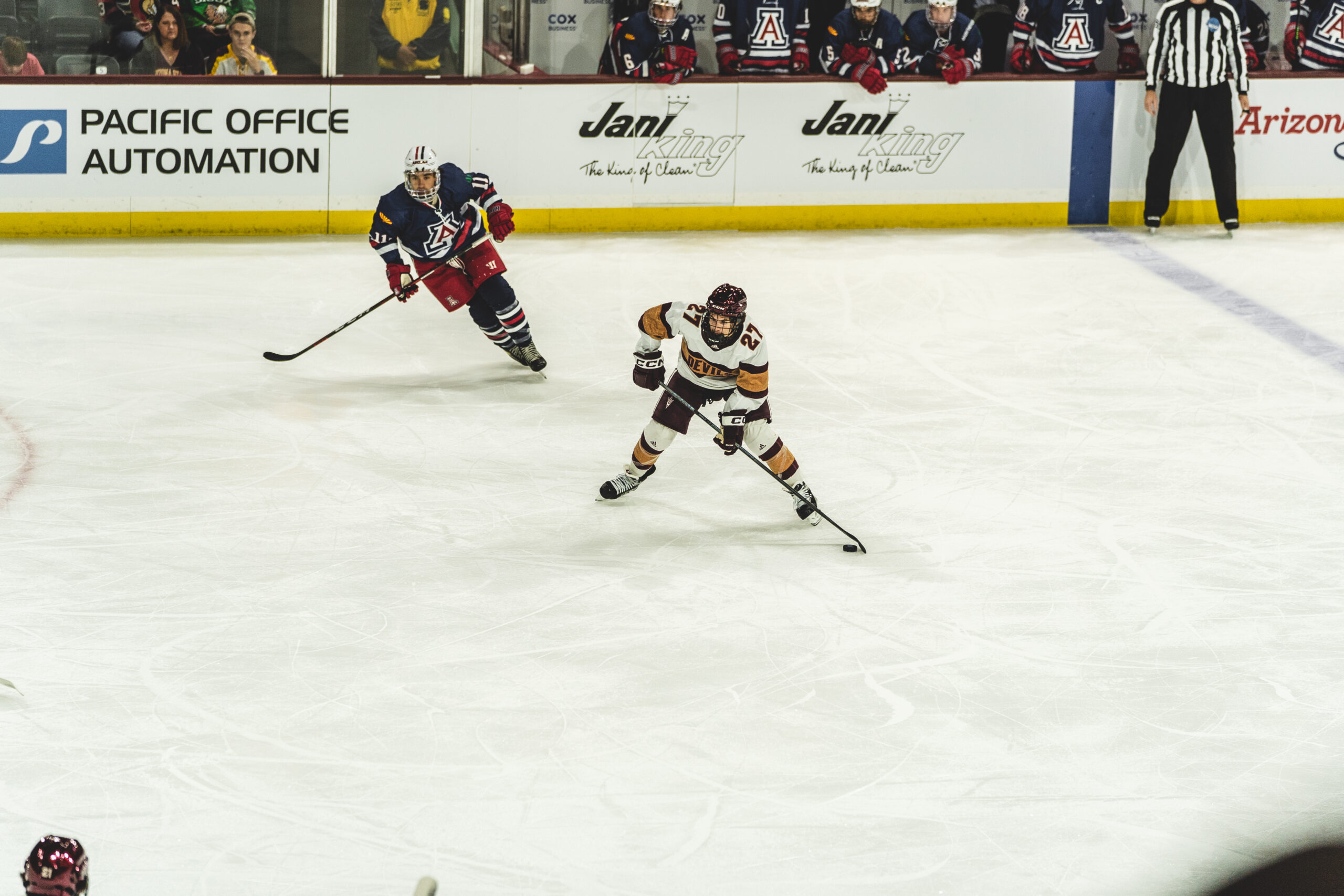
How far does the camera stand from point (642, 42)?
9938 mm

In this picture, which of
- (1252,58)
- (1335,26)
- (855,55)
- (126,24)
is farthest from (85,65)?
(1335,26)

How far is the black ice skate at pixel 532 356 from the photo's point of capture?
722cm

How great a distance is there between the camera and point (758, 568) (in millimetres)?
5258

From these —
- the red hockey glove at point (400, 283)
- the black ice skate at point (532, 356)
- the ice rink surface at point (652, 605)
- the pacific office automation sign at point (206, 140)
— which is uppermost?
the pacific office automation sign at point (206, 140)

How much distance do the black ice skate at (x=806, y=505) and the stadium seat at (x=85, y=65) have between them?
18.7 ft

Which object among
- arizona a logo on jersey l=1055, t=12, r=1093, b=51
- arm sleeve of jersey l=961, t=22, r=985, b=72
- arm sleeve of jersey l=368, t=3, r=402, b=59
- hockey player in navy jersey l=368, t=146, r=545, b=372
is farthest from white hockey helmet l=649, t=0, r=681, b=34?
hockey player in navy jersey l=368, t=146, r=545, b=372

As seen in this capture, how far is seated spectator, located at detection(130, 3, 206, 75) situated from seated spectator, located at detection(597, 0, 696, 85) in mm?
2549

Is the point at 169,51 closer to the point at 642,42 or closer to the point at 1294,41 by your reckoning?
the point at 642,42

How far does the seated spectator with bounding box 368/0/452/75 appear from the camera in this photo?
9.57m

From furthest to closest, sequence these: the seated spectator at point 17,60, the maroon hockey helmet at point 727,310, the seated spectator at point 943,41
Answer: the seated spectator at point 943,41 → the seated spectator at point 17,60 → the maroon hockey helmet at point 727,310

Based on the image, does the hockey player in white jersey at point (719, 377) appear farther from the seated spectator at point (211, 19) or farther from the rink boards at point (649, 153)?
the seated spectator at point (211, 19)

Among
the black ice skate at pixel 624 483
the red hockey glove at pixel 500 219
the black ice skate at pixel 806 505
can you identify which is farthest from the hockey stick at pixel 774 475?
the red hockey glove at pixel 500 219

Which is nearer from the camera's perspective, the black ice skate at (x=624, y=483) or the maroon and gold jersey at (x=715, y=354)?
the maroon and gold jersey at (x=715, y=354)

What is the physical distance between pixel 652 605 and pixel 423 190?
274cm
